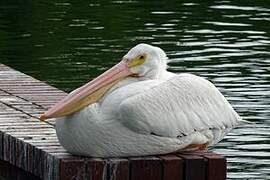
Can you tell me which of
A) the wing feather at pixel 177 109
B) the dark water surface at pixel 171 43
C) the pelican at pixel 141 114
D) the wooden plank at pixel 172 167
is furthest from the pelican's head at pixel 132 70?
the dark water surface at pixel 171 43

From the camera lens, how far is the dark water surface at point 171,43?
1041 centimetres

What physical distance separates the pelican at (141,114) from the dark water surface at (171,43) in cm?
211

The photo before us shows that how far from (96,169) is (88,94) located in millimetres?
417

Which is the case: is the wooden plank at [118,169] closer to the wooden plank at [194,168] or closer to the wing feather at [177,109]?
the wing feather at [177,109]

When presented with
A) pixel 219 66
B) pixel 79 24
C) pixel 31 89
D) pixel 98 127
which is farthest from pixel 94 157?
pixel 79 24

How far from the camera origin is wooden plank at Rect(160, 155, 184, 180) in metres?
6.75

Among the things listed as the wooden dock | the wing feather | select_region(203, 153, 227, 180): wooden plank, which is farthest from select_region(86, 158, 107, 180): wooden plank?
select_region(203, 153, 227, 180): wooden plank

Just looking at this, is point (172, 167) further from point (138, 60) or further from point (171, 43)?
point (171, 43)

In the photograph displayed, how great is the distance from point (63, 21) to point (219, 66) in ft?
12.4

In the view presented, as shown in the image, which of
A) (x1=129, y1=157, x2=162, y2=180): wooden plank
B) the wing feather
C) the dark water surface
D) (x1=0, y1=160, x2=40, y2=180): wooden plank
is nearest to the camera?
the wing feather

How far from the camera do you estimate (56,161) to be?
6.79 m

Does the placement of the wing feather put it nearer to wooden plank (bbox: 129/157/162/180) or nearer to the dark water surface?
wooden plank (bbox: 129/157/162/180)

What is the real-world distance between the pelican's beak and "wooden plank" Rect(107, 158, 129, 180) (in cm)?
34

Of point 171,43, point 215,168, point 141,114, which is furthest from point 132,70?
point 171,43
